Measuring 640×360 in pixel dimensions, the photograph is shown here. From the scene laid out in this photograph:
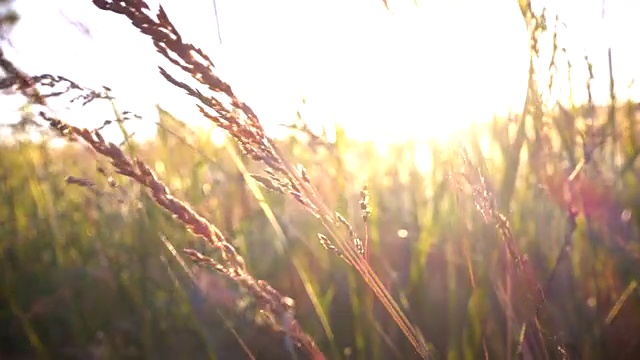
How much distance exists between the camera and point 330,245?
2.83 feet

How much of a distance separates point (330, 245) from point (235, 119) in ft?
0.66

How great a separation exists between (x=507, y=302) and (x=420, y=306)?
68 cm

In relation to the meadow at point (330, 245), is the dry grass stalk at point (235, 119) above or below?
above

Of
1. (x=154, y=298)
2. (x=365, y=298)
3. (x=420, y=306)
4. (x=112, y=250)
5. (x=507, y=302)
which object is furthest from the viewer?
(x=112, y=250)

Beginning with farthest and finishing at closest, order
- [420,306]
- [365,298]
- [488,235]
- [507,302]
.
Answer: [420,306] < [365,298] < [488,235] < [507,302]

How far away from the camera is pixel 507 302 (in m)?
1.02

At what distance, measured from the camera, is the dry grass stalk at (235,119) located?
2.52ft

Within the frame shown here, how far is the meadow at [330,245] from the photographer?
87 cm

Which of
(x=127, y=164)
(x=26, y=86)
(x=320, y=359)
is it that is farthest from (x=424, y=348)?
(x=26, y=86)

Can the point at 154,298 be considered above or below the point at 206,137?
below

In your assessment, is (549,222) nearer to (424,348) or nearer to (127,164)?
(424,348)

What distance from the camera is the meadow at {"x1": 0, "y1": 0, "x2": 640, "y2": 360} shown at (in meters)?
0.87

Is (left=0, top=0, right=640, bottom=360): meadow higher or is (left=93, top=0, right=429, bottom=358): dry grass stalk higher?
(left=93, top=0, right=429, bottom=358): dry grass stalk

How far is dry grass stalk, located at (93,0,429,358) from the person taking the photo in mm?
770
